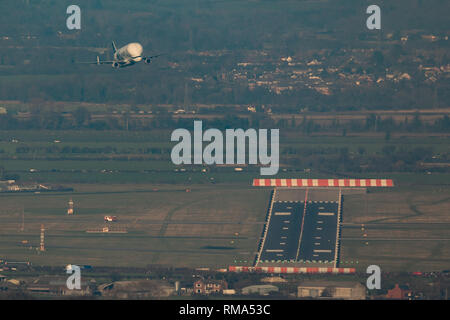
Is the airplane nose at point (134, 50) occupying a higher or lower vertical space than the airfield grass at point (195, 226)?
higher

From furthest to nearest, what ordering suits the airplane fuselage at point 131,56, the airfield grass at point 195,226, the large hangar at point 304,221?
1. the airplane fuselage at point 131,56
2. the airfield grass at point 195,226
3. the large hangar at point 304,221

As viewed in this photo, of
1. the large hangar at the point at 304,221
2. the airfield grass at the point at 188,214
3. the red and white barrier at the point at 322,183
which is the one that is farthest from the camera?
the red and white barrier at the point at 322,183

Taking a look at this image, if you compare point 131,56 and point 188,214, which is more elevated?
Result: point 131,56

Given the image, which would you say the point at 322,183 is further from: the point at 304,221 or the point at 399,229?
the point at 399,229

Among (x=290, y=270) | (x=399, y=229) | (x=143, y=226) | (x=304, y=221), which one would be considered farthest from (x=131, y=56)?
(x=399, y=229)

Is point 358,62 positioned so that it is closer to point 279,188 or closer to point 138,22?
point 138,22

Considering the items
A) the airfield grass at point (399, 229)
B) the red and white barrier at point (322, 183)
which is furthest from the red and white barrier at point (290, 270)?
the red and white barrier at point (322, 183)

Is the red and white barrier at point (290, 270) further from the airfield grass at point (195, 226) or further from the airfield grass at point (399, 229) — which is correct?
the airfield grass at point (399, 229)
